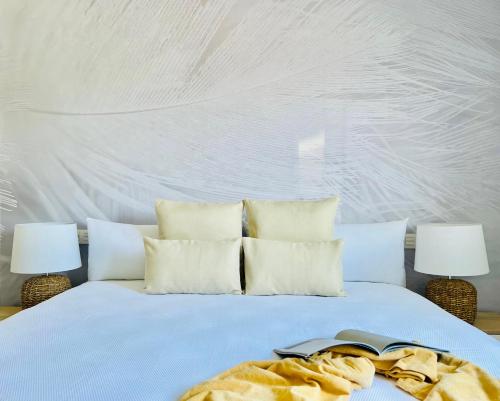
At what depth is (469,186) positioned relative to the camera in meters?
3.13

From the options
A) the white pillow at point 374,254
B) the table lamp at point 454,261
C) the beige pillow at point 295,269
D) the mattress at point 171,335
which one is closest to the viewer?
the mattress at point 171,335

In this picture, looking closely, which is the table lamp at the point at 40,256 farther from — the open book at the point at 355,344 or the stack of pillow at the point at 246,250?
the open book at the point at 355,344

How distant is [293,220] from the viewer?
2.81 meters

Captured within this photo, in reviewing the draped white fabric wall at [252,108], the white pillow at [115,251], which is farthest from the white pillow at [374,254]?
the white pillow at [115,251]

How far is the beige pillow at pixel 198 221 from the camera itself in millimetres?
2797

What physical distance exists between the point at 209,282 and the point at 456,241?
1.33 meters

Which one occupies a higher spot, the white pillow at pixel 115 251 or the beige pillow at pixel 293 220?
the beige pillow at pixel 293 220

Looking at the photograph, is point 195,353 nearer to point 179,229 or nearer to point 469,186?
point 179,229

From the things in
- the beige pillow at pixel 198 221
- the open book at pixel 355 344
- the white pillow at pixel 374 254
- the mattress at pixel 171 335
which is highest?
the beige pillow at pixel 198 221

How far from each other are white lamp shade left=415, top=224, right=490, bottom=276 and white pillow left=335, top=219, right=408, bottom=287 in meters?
0.17

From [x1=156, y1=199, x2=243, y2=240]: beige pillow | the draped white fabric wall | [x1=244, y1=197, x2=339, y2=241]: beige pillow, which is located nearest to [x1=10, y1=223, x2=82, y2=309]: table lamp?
the draped white fabric wall

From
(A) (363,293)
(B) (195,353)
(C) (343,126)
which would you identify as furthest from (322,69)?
(B) (195,353)

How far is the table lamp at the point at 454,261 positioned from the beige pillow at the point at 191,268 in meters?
1.06

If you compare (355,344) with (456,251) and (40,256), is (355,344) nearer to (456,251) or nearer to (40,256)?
(456,251)
